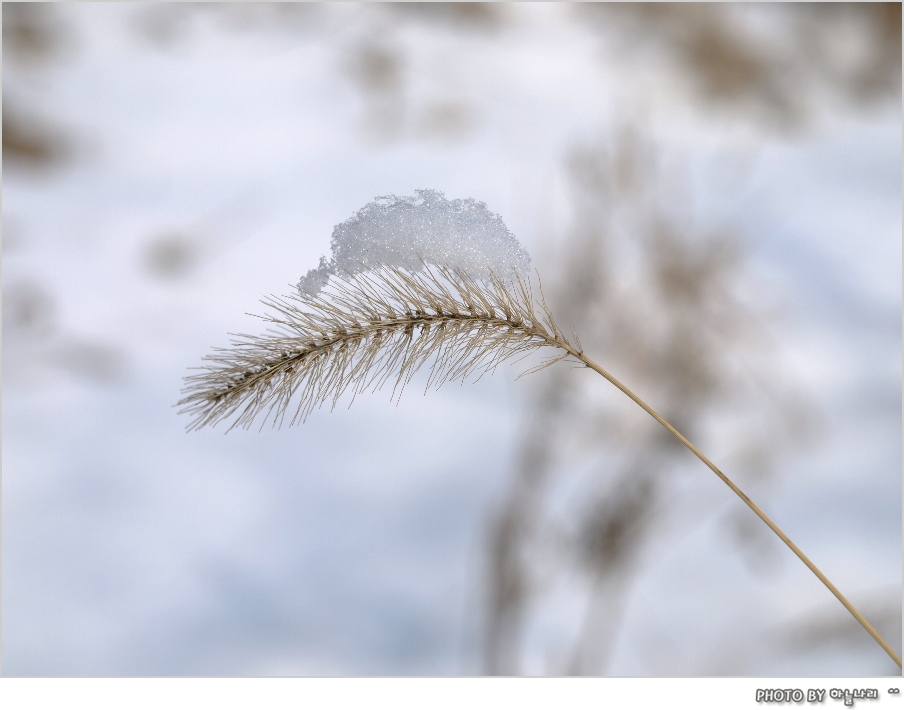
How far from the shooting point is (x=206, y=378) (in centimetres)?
78

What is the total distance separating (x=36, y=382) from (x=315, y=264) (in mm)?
688

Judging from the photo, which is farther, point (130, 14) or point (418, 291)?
point (130, 14)

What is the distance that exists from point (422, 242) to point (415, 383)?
51 cm

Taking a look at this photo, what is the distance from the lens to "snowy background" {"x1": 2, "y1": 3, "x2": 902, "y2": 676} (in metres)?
1.34

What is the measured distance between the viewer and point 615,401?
1529mm

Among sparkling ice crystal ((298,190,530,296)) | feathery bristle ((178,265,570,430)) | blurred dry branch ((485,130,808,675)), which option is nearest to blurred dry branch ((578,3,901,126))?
blurred dry branch ((485,130,808,675))

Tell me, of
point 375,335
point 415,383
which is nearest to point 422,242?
point 375,335

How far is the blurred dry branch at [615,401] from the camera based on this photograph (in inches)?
57.1

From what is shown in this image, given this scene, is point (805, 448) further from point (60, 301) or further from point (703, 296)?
point (60, 301)

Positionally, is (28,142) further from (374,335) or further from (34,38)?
(374,335)
